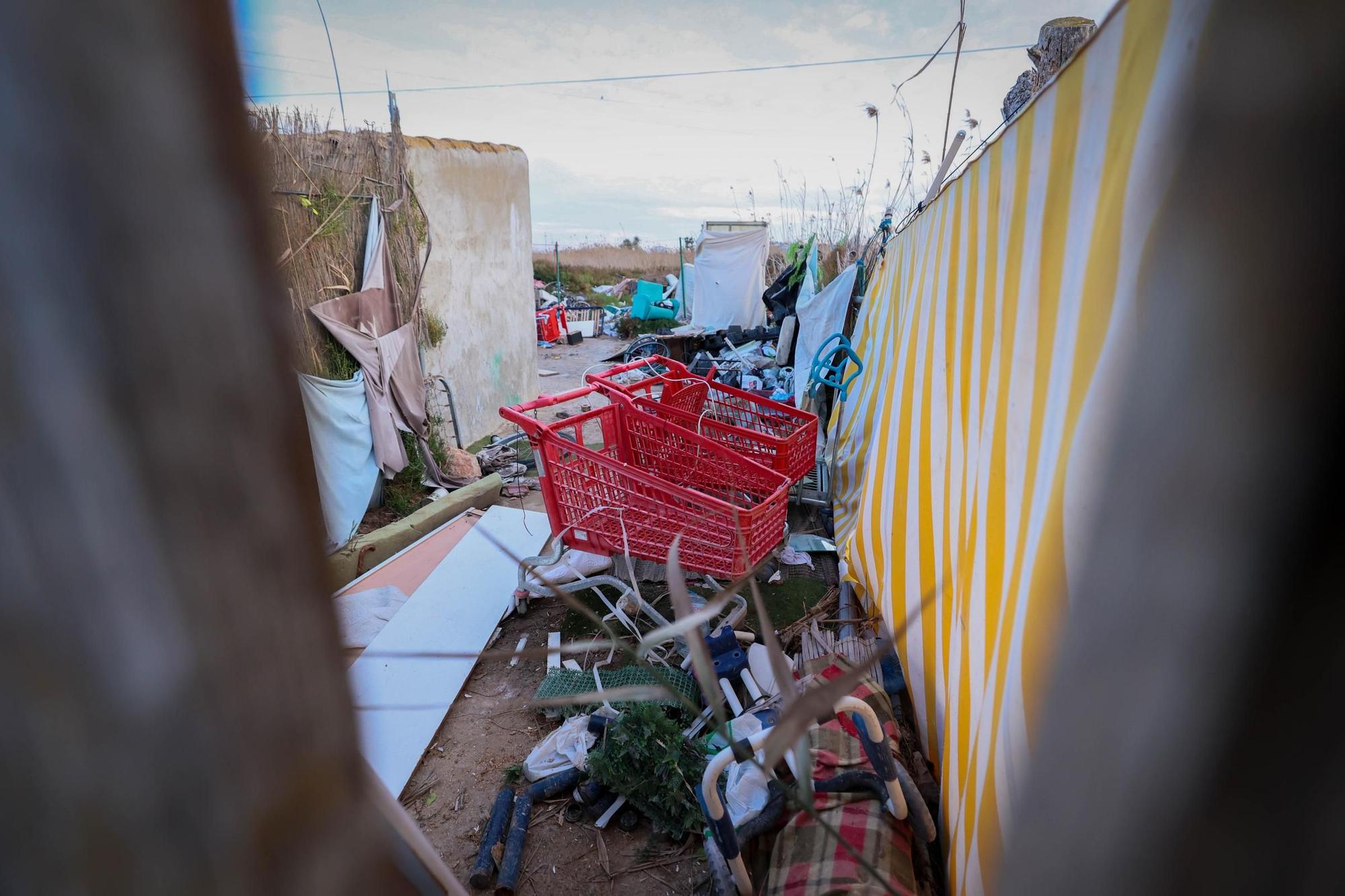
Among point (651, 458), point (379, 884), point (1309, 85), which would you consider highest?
point (1309, 85)

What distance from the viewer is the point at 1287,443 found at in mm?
227

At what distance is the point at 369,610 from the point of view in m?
3.61

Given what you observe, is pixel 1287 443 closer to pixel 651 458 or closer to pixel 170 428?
pixel 170 428

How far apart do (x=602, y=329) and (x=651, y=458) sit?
13.0 m

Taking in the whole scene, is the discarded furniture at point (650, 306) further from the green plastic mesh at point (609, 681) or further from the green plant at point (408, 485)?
the green plastic mesh at point (609, 681)

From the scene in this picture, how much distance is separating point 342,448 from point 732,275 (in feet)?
28.7

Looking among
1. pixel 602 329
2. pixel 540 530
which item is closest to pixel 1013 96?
pixel 540 530

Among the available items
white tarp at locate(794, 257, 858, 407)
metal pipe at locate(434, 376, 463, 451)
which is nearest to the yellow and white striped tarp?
white tarp at locate(794, 257, 858, 407)

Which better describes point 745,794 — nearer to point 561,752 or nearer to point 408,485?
point 561,752

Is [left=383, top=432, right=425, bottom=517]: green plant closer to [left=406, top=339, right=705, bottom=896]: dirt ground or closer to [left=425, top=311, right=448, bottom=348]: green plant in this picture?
[left=425, top=311, right=448, bottom=348]: green plant

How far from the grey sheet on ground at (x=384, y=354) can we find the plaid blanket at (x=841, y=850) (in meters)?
4.21

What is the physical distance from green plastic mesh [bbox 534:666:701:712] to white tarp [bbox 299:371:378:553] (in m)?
2.05

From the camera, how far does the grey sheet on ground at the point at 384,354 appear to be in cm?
472

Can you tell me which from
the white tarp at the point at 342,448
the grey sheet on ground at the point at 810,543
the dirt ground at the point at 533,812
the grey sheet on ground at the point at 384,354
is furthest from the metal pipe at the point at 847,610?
the grey sheet on ground at the point at 384,354
